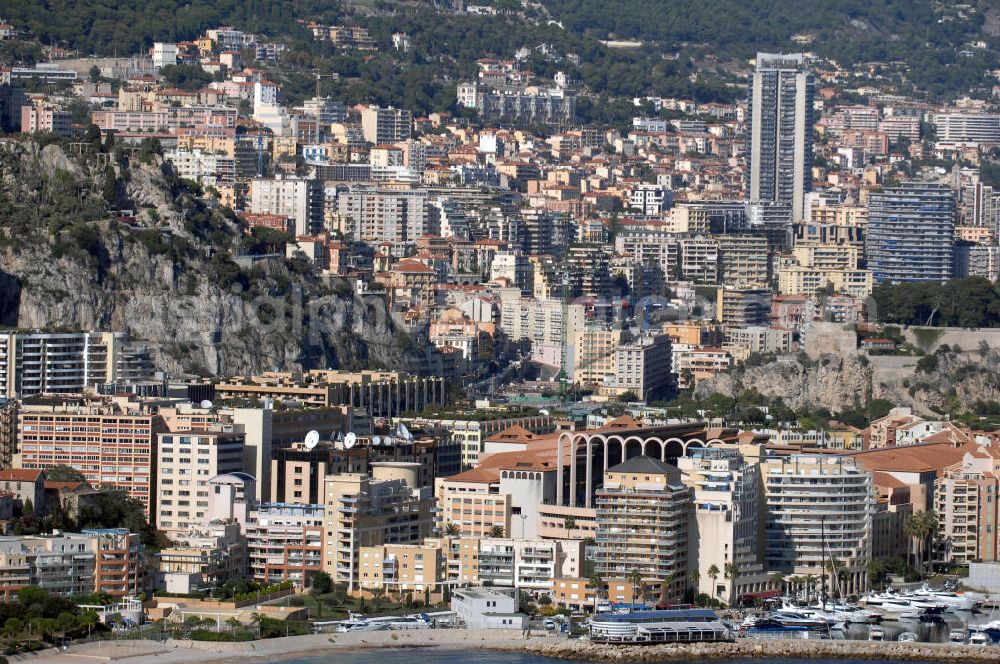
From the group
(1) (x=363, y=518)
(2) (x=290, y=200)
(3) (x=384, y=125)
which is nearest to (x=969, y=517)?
(1) (x=363, y=518)

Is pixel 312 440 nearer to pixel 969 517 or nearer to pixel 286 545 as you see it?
pixel 286 545

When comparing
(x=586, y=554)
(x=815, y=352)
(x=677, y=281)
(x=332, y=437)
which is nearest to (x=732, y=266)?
(x=677, y=281)

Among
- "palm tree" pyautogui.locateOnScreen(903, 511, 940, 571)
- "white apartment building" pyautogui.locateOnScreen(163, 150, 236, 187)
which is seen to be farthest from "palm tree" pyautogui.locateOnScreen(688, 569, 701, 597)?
"white apartment building" pyautogui.locateOnScreen(163, 150, 236, 187)

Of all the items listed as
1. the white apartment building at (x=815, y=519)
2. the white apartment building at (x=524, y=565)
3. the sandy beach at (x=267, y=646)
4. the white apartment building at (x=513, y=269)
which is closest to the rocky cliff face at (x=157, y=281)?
the white apartment building at (x=513, y=269)

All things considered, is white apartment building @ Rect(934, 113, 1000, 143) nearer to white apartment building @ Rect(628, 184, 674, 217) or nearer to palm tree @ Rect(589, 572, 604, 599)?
white apartment building @ Rect(628, 184, 674, 217)

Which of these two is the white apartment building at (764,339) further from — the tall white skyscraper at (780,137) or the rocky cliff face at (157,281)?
the tall white skyscraper at (780,137)

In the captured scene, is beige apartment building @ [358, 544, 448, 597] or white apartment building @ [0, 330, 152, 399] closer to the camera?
beige apartment building @ [358, 544, 448, 597]

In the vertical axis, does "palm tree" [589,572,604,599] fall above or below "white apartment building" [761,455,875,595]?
below
